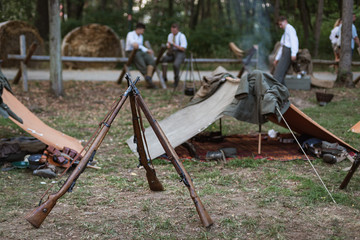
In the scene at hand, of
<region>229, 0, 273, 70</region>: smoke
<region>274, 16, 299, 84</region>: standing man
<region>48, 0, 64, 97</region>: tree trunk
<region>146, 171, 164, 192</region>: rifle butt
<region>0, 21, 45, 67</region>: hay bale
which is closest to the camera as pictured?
<region>146, 171, 164, 192</region>: rifle butt

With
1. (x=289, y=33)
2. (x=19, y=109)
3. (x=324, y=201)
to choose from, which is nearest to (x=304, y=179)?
(x=324, y=201)

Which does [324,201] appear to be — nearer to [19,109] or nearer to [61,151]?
[61,151]

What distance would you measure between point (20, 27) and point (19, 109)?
861cm

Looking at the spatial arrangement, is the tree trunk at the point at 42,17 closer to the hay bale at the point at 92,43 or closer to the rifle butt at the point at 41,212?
the hay bale at the point at 92,43

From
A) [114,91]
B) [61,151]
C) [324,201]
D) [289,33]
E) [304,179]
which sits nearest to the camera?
[324,201]

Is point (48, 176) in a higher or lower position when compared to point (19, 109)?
lower

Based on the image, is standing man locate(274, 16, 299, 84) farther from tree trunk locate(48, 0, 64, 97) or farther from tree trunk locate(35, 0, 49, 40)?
tree trunk locate(35, 0, 49, 40)

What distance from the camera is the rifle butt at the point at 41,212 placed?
340 centimetres

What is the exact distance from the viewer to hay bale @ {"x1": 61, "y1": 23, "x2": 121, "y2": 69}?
15414 mm

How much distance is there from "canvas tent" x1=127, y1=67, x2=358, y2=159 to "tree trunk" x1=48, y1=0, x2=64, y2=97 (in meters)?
4.39

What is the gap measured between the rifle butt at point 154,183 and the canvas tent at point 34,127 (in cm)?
162

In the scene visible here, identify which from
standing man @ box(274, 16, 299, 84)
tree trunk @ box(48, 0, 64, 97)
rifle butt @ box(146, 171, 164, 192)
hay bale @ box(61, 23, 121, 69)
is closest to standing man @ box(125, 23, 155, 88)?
tree trunk @ box(48, 0, 64, 97)

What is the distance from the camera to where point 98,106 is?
32.5 ft

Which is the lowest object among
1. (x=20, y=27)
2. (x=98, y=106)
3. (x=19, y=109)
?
(x=98, y=106)
